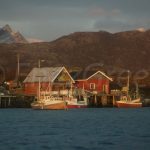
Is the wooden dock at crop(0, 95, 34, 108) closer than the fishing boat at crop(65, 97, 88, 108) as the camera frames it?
No

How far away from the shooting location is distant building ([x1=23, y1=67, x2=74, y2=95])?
10912cm

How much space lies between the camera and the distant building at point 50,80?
109 metres

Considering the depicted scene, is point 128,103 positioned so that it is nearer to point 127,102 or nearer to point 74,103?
point 127,102

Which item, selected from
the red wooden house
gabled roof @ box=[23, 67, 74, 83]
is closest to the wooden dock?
gabled roof @ box=[23, 67, 74, 83]

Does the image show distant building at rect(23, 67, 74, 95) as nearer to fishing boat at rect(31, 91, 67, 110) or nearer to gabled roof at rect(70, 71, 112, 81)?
gabled roof at rect(70, 71, 112, 81)

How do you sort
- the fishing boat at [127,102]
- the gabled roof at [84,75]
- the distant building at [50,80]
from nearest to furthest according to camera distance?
the distant building at [50,80]
the fishing boat at [127,102]
the gabled roof at [84,75]

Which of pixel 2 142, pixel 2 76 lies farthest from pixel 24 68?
pixel 2 142

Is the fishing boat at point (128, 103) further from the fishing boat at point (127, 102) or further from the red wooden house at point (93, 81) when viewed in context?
the red wooden house at point (93, 81)

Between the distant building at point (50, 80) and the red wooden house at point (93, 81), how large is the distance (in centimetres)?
382

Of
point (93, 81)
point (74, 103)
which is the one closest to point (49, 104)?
point (74, 103)

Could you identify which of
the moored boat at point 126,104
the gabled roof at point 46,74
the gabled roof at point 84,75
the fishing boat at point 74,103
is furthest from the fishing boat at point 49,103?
the moored boat at point 126,104

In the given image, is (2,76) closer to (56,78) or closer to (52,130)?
(56,78)

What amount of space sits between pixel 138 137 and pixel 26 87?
232 ft

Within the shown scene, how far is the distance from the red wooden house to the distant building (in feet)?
12.5
